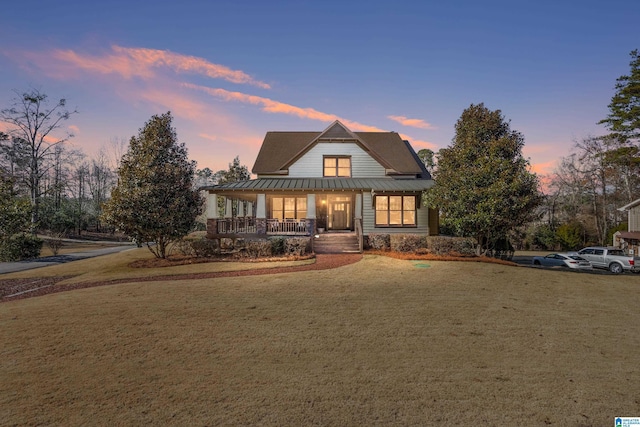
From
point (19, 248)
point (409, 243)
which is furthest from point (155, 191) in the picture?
point (409, 243)

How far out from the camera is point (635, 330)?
810 cm


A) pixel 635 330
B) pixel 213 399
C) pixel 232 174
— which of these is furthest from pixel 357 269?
pixel 232 174

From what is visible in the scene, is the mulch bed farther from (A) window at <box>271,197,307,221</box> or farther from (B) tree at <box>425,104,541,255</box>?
(A) window at <box>271,197,307,221</box>

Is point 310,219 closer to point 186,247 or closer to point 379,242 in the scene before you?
point 379,242

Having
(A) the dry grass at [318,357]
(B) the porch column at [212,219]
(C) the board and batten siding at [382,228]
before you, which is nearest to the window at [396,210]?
(C) the board and batten siding at [382,228]

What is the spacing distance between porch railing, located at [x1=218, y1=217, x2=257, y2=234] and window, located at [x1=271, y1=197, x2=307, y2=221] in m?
4.24

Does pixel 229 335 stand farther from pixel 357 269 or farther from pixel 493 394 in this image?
pixel 357 269

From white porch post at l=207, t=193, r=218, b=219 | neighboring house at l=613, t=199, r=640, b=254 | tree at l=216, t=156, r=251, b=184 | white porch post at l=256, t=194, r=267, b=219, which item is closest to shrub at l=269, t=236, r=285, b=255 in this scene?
white porch post at l=256, t=194, r=267, b=219

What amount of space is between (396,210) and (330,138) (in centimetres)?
803

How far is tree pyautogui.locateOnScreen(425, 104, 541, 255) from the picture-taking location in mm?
17203

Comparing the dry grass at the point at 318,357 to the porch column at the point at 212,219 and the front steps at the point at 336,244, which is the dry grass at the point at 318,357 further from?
the porch column at the point at 212,219

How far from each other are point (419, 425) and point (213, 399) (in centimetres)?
321

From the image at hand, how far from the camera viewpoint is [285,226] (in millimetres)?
20703

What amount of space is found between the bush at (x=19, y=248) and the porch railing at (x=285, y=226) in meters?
17.1
